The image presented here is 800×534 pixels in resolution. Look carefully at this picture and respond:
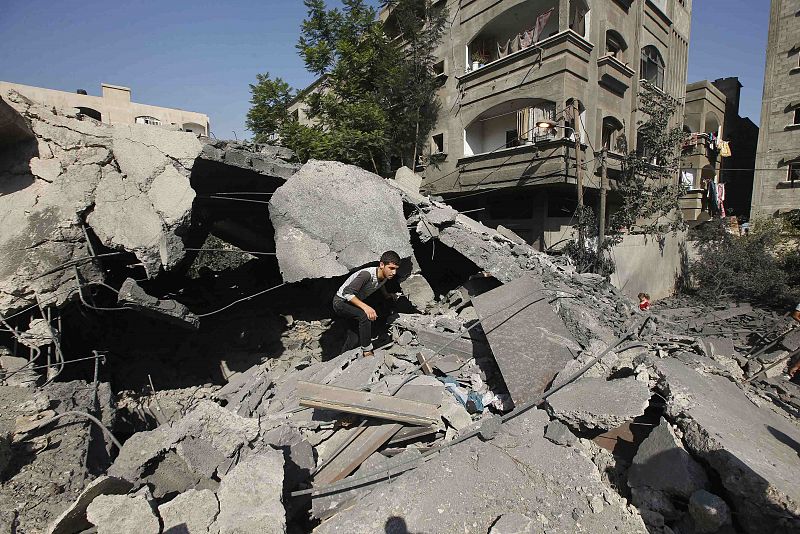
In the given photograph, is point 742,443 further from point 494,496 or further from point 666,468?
point 494,496

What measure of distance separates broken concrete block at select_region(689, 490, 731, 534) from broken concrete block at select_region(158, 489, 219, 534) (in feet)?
11.1

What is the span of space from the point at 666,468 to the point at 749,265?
42.8 feet

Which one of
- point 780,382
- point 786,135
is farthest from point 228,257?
point 786,135

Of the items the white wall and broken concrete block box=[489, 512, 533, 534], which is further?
the white wall

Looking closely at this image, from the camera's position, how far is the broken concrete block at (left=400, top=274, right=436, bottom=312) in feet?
22.9

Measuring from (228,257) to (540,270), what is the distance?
1039cm

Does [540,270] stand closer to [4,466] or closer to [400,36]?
[4,466]

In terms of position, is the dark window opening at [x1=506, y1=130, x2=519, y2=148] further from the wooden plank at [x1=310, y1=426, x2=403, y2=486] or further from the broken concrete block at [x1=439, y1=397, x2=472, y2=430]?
the wooden plank at [x1=310, y1=426, x2=403, y2=486]

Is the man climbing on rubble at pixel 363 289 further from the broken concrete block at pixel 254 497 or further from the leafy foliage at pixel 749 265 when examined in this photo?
the leafy foliage at pixel 749 265

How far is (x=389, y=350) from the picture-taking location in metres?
5.67

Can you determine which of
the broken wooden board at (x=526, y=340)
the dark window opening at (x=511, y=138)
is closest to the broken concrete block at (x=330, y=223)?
the broken wooden board at (x=526, y=340)

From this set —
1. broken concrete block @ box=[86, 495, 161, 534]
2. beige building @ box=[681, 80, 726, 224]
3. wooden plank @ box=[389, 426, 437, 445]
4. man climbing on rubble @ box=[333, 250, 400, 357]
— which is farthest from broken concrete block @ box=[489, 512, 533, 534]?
beige building @ box=[681, 80, 726, 224]

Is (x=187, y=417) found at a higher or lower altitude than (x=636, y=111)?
lower

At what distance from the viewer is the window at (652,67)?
551 inches
